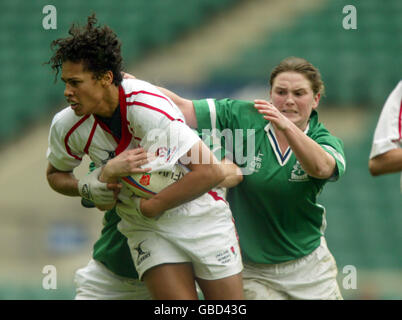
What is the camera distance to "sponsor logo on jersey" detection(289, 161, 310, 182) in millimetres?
3037

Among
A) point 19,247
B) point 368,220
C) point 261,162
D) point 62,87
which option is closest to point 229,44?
point 62,87

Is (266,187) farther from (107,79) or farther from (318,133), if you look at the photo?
(107,79)

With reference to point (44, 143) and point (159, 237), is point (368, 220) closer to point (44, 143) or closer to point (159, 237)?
point (44, 143)

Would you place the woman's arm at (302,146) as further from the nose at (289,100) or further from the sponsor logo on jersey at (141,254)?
the sponsor logo on jersey at (141,254)

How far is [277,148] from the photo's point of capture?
10.1 ft

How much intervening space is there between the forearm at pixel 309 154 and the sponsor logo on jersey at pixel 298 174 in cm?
14

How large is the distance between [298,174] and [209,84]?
4988mm

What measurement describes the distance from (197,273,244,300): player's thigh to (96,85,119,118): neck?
2.67 feet

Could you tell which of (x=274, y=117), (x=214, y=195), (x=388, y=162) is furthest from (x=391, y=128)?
(x=214, y=195)

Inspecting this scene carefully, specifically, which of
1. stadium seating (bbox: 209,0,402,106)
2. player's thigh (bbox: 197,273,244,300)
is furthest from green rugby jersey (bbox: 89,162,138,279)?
stadium seating (bbox: 209,0,402,106)

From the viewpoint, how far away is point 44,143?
7895mm

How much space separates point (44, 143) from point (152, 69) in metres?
1.66

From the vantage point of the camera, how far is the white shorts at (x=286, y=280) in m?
3.13

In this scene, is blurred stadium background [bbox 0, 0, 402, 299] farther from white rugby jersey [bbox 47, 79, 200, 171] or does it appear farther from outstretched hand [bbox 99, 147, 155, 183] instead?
outstretched hand [bbox 99, 147, 155, 183]
